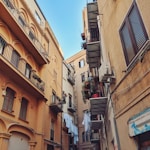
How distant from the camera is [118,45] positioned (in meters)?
5.99

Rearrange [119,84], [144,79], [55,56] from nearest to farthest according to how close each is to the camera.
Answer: [144,79]
[119,84]
[55,56]

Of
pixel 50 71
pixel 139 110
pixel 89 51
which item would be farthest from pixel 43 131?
pixel 139 110

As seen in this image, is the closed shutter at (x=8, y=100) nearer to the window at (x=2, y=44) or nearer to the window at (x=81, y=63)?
the window at (x=2, y=44)

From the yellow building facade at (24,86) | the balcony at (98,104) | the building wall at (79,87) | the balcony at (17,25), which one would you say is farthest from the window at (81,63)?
the balcony at (98,104)

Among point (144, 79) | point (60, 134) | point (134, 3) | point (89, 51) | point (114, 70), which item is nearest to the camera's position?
point (144, 79)

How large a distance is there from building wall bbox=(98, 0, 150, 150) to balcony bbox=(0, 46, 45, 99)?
237 inches

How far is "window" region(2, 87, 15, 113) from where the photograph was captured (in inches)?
423

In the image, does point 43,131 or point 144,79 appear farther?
point 43,131

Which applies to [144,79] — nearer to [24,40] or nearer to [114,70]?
[114,70]

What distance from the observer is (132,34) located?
498 centimetres

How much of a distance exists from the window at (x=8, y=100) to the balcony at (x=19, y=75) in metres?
0.82

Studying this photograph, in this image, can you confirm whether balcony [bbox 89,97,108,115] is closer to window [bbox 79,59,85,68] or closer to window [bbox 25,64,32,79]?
window [bbox 25,64,32,79]

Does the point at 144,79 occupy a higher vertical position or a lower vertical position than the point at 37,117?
lower

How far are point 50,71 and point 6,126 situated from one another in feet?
28.6
